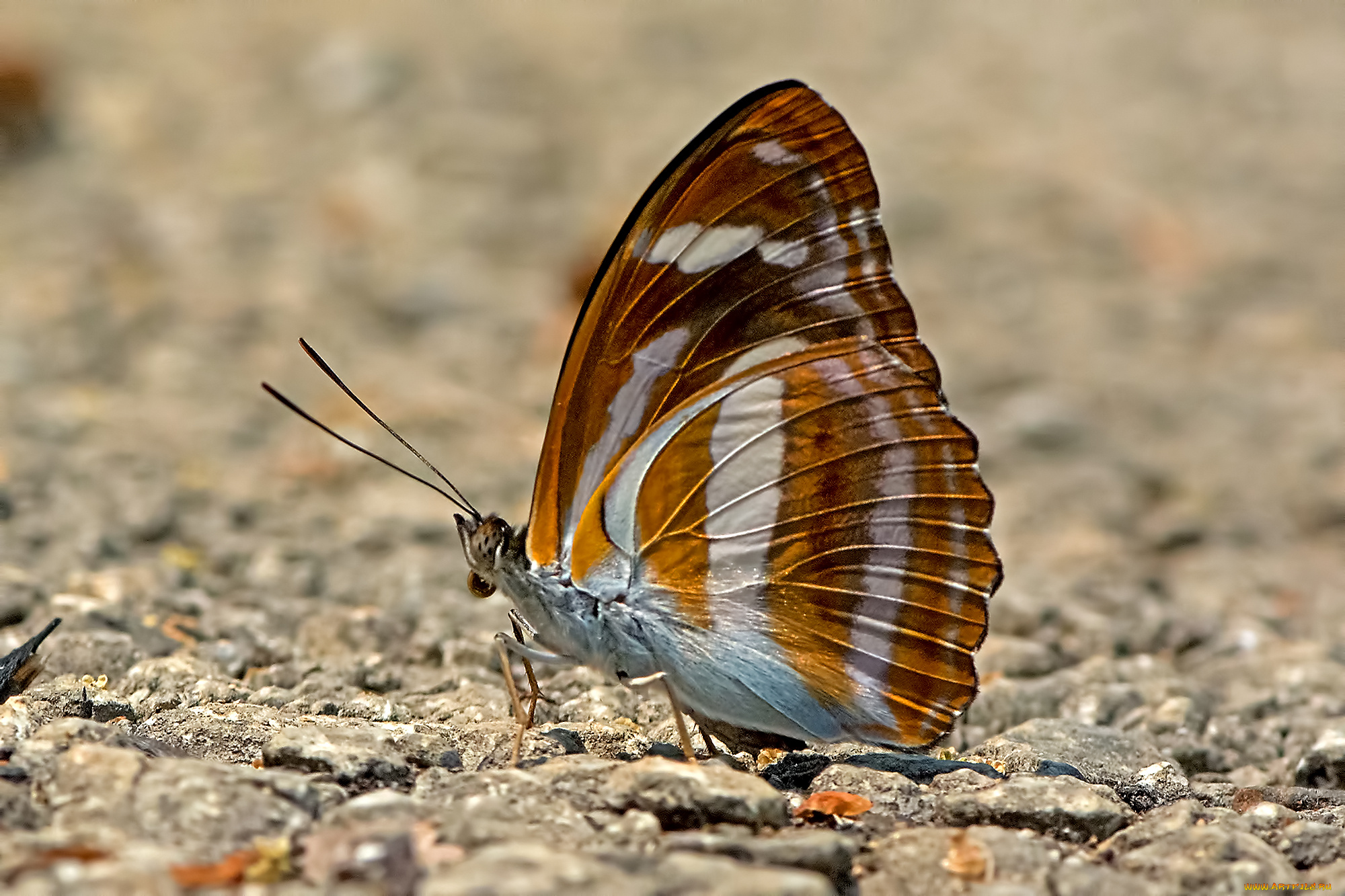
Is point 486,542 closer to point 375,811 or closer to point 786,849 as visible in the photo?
point 375,811

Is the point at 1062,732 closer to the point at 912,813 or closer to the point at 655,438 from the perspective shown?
the point at 912,813

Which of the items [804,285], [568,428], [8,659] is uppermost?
[804,285]

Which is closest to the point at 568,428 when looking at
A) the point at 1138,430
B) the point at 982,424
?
the point at 982,424

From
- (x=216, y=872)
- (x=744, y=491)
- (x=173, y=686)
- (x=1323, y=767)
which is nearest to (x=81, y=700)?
(x=173, y=686)

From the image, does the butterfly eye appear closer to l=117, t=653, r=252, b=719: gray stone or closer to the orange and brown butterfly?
the orange and brown butterfly

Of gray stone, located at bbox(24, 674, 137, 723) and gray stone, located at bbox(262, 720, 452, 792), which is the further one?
gray stone, located at bbox(24, 674, 137, 723)

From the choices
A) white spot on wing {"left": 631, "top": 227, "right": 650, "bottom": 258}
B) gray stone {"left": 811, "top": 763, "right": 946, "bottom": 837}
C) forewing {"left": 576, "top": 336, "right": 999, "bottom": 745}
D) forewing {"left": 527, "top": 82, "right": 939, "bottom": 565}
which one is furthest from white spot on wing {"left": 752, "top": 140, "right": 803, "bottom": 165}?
gray stone {"left": 811, "top": 763, "right": 946, "bottom": 837}

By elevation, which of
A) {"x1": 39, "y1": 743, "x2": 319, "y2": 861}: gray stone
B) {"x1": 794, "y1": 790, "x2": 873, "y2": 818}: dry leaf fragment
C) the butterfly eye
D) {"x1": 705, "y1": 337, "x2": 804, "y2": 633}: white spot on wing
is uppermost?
{"x1": 705, "y1": 337, "x2": 804, "y2": 633}: white spot on wing
